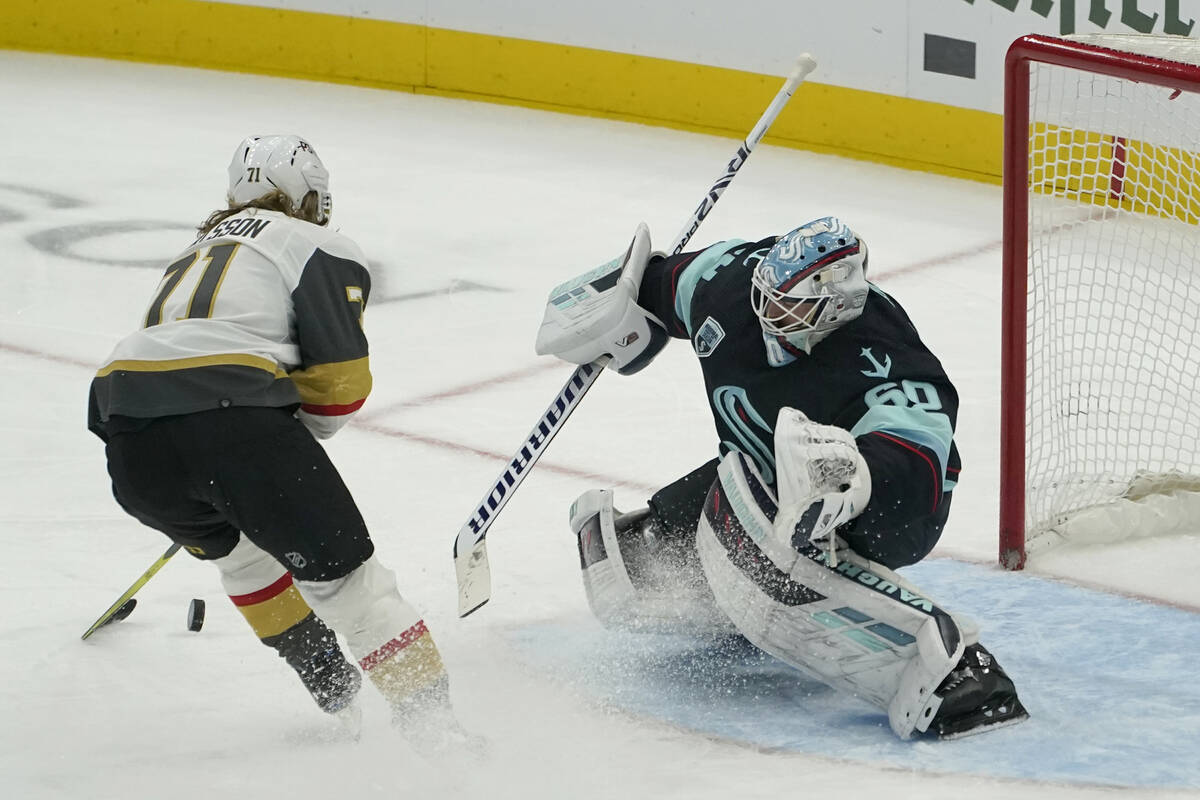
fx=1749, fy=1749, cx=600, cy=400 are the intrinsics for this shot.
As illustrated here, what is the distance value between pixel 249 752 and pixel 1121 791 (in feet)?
4.44

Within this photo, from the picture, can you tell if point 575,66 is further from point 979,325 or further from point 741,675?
point 741,675

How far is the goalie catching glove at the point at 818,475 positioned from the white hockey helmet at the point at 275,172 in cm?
87

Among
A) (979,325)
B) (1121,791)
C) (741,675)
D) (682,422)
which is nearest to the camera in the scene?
(1121,791)

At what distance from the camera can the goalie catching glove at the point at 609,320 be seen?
10.4 feet

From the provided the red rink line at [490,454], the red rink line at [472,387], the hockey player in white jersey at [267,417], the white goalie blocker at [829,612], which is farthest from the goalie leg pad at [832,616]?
the red rink line at [472,387]

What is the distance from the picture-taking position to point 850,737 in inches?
111

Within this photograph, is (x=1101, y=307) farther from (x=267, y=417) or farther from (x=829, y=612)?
(x=267, y=417)

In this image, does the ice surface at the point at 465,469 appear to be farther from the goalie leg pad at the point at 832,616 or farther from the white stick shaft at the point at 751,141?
the white stick shaft at the point at 751,141

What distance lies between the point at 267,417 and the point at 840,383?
2.95 ft

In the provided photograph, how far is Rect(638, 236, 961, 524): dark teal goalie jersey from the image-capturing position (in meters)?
2.65

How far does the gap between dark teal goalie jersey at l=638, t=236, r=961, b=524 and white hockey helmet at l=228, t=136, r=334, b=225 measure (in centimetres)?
69

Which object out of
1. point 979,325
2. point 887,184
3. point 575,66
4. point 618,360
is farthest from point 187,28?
point 618,360

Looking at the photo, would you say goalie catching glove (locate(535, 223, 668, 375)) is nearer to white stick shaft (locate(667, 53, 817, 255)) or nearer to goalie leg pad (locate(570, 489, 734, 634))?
white stick shaft (locate(667, 53, 817, 255))

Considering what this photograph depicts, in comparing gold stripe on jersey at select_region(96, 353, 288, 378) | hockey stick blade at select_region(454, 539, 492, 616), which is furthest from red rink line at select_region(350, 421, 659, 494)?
gold stripe on jersey at select_region(96, 353, 288, 378)
